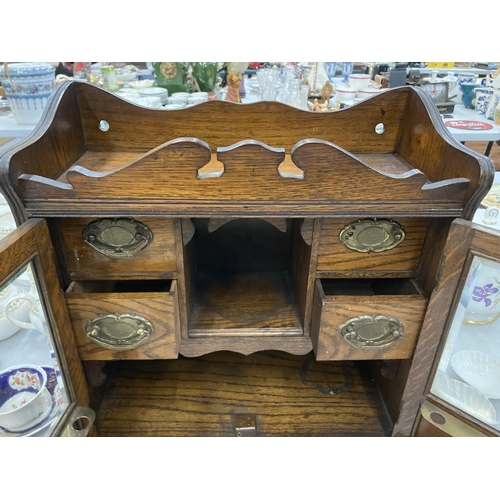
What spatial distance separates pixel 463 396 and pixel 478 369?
5 centimetres

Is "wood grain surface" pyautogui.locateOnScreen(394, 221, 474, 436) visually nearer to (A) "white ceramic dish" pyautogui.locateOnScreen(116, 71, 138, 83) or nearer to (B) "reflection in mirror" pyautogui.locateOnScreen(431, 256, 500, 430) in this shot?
(B) "reflection in mirror" pyautogui.locateOnScreen(431, 256, 500, 430)

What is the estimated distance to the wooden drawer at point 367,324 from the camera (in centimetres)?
60

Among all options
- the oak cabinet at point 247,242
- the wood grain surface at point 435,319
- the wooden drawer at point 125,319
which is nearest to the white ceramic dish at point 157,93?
the oak cabinet at point 247,242

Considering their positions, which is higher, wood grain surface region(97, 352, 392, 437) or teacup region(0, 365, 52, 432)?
teacup region(0, 365, 52, 432)

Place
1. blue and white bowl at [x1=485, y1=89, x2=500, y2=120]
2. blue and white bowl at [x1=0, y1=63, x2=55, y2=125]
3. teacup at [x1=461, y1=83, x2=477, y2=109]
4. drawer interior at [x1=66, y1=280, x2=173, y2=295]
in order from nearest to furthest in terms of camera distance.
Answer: drawer interior at [x1=66, y1=280, x2=173, y2=295]
blue and white bowl at [x1=0, y1=63, x2=55, y2=125]
blue and white bowl at [x1=485, y1=89, x2=500, y2=120]
teacup at [x1=461, y1=83, x2=477, y2=109]

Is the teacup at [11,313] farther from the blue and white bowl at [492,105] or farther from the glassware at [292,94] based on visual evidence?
the blue and white bowl at [492,105]

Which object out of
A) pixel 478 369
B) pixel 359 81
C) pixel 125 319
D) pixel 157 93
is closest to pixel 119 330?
pixel 125 319

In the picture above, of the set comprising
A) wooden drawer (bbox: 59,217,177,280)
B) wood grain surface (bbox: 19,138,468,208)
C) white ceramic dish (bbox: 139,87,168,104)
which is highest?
wood grain surface (bbox: 19,138,468,208)

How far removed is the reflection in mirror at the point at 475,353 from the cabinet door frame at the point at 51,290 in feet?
1.89

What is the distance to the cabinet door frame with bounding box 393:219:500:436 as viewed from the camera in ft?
1.69

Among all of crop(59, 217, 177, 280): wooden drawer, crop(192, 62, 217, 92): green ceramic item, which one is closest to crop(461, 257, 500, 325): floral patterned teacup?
crop(59, 217, 177, 280): wooden drawer

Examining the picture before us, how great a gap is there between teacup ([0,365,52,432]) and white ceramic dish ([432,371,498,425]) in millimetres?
624

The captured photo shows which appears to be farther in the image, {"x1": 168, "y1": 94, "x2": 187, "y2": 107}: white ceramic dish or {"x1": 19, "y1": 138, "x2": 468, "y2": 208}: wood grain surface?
{"x1": 168, "y1": 94, "x2": 187, "y2": 107}: white ceramic dish

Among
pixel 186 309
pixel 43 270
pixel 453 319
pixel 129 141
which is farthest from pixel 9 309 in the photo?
pixel 453 319
